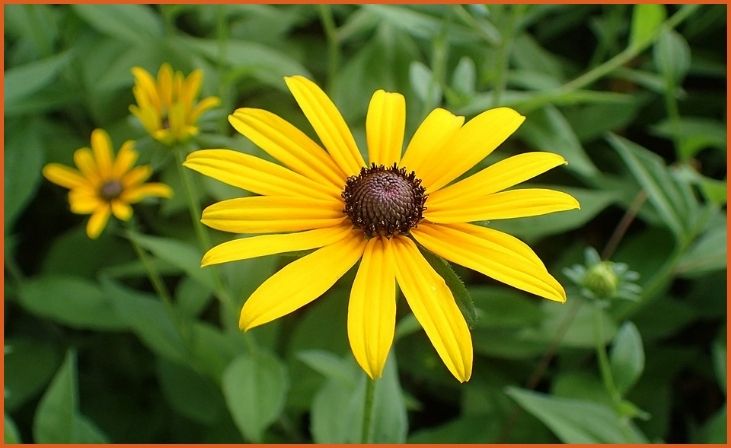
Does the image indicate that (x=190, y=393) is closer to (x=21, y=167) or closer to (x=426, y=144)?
(x=21, y=167)

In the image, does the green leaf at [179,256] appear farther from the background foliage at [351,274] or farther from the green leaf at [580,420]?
the green leaf at [580,420]

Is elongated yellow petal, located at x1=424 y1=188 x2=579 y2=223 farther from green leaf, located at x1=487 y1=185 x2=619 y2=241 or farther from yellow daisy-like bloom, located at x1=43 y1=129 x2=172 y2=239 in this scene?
yellow daisy-like bloom, located at x1=43 y1=129 x2=172 y2=239

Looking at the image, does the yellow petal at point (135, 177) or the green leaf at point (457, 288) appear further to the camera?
the yellow petal at point (135, 177)

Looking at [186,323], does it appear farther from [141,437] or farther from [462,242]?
[462,242]

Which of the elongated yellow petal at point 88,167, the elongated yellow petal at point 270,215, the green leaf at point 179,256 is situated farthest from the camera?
the elongated yellow petal at point 88,167

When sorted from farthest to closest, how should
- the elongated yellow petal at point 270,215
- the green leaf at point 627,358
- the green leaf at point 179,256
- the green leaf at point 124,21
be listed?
the green leaf at point 124,21 < the green leaf at point 179,256 < the green leaf at point 627,358 < the elongated yellow petal at point 270,215

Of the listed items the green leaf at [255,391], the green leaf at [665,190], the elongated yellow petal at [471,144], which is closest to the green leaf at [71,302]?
the green leaf at [255,391]
